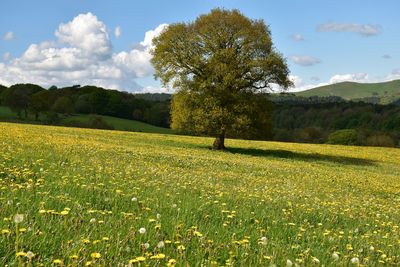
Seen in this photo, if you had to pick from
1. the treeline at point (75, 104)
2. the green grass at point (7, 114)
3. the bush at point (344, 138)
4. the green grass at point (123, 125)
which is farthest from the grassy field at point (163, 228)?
the green grass at point (7, 114)

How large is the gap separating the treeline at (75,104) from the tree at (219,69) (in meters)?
82.5

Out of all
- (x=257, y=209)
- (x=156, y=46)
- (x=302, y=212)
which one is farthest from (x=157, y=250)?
(x=156, y=46)

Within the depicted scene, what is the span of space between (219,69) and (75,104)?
367ft

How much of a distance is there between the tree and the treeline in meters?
82.5

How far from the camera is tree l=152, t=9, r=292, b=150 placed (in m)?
41.5

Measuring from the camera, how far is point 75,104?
143500 millimetres

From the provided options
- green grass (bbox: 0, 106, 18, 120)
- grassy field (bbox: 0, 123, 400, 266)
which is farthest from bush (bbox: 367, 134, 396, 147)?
grassy field (bbox: 0, 123, 400, 266)

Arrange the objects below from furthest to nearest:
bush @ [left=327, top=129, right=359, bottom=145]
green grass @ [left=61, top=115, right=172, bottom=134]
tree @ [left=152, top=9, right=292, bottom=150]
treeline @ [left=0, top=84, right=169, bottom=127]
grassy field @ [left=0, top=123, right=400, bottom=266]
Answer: treeline @ [left=0, top=84, right=169, bottom=127]
green grass @ [left=61, top=115, right=172, bottom=134]
bush @ [left=327, top=129, right=359, bottom=145]
tree @ [left=152, top=9, right=292, bottom=150]
grassy field @ [left=0, top=123, right=400, bottom=266]

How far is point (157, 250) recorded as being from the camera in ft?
16.7

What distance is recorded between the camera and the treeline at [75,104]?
124m

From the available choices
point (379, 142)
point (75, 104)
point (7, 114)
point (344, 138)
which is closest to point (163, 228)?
point (379, 142)

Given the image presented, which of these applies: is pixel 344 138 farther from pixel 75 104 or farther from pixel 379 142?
pixel 75 104

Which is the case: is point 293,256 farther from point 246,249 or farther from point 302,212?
point 302,212

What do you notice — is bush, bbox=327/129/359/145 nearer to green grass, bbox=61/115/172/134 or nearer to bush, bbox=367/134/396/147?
bush, bbox=367/134/396/147
